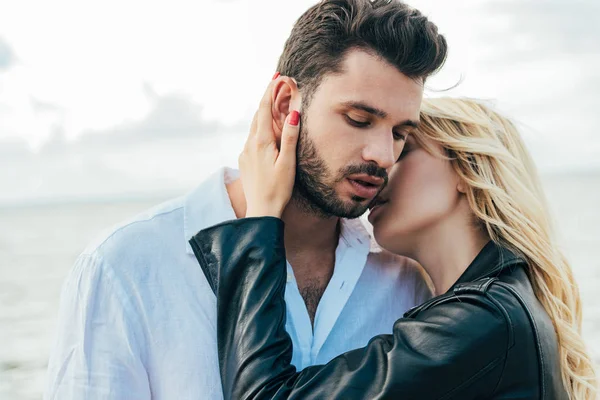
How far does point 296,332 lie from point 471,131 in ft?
2.88

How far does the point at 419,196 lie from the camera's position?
2.57 m

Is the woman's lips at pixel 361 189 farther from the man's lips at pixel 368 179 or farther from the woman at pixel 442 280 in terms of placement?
the woman at pixel 442 280

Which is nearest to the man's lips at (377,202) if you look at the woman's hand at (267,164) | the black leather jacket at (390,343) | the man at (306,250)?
the man at (306,250)

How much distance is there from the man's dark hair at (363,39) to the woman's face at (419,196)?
0.89ft

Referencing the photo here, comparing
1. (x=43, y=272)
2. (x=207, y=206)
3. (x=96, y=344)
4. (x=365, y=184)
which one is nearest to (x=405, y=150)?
(x=365, y=184)

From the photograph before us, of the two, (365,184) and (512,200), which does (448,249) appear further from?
(365,184)

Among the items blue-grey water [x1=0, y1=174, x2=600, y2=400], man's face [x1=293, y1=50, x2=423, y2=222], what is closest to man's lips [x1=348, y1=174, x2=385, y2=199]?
man's face [x1=293, y1=50, x2=423, y2=222]

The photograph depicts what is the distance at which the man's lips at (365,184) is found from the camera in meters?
2.43

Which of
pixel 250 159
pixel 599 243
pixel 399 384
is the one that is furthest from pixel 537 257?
pixel 599 243

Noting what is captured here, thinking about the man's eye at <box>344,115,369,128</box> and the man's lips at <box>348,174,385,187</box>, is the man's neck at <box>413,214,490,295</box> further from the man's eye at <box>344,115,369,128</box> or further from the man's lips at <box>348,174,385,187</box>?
the man's eye at <box>344,115,369,128</box>

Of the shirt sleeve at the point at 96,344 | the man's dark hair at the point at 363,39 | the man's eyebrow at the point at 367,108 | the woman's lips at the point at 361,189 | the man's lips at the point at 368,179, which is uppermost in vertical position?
the man's dark hair at the point at 363,39

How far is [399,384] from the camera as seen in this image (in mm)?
2043

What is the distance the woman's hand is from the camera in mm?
2373

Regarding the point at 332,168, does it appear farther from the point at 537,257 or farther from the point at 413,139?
the point at 537,257
